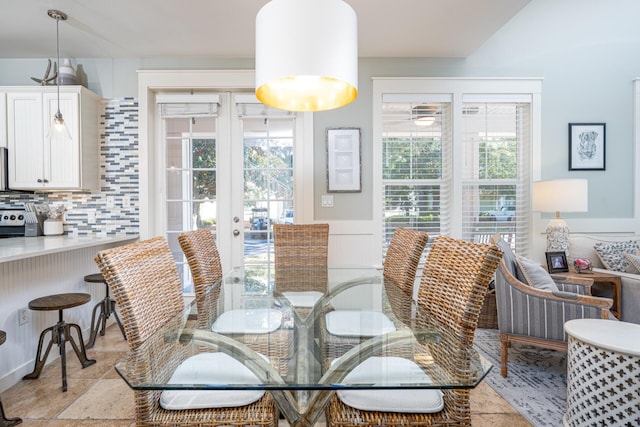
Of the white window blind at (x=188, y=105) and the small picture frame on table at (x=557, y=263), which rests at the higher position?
the white window blind at (x=188, y=105)

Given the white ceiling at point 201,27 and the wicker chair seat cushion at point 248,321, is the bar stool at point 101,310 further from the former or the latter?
the white ceiling at point 201,27

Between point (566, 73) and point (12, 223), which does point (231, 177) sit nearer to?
point (12, 223)

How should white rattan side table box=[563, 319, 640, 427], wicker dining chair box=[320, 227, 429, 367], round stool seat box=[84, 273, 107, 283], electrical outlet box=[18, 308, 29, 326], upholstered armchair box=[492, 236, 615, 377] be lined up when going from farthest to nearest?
round stool seat box=[84, 273, 107, 283]
electrical outlet box=[18, 308, 29, 326]
upholstered armchair box=[492, 236, 615, 377]
white rattan side table box=[563, 319, 640, 427]
wicker dining chair box=[320, 227, 429, 367]

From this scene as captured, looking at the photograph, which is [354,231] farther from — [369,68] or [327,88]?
[327,88]

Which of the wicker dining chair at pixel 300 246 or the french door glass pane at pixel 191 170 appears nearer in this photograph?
the wicker dining chair at pixel 300 246

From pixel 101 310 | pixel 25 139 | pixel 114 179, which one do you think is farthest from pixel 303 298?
pixel 25 139

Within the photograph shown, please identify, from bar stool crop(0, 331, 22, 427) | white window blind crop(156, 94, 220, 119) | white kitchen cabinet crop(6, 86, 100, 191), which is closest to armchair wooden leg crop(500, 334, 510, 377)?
bar stool crop(0, 331, 22, 427)

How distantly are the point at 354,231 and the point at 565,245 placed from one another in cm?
200

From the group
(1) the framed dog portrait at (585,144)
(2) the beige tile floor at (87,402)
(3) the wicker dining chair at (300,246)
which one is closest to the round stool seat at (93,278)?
(2) the beige tile floor at (87,402)

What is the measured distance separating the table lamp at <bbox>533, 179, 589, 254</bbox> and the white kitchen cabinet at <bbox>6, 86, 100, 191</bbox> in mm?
4352

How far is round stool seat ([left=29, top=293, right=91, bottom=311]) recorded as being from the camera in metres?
2.02

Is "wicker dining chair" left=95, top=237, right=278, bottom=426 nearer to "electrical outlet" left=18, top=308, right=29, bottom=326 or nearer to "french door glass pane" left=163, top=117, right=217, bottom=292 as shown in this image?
"electrical outlet" left=18, top=308, right=29, bottom=326

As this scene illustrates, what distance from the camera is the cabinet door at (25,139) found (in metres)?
2.94

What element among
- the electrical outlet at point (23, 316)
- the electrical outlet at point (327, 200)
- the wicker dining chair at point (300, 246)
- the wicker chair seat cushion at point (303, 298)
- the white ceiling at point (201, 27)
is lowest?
the electrical outlet at point (23, 316)
